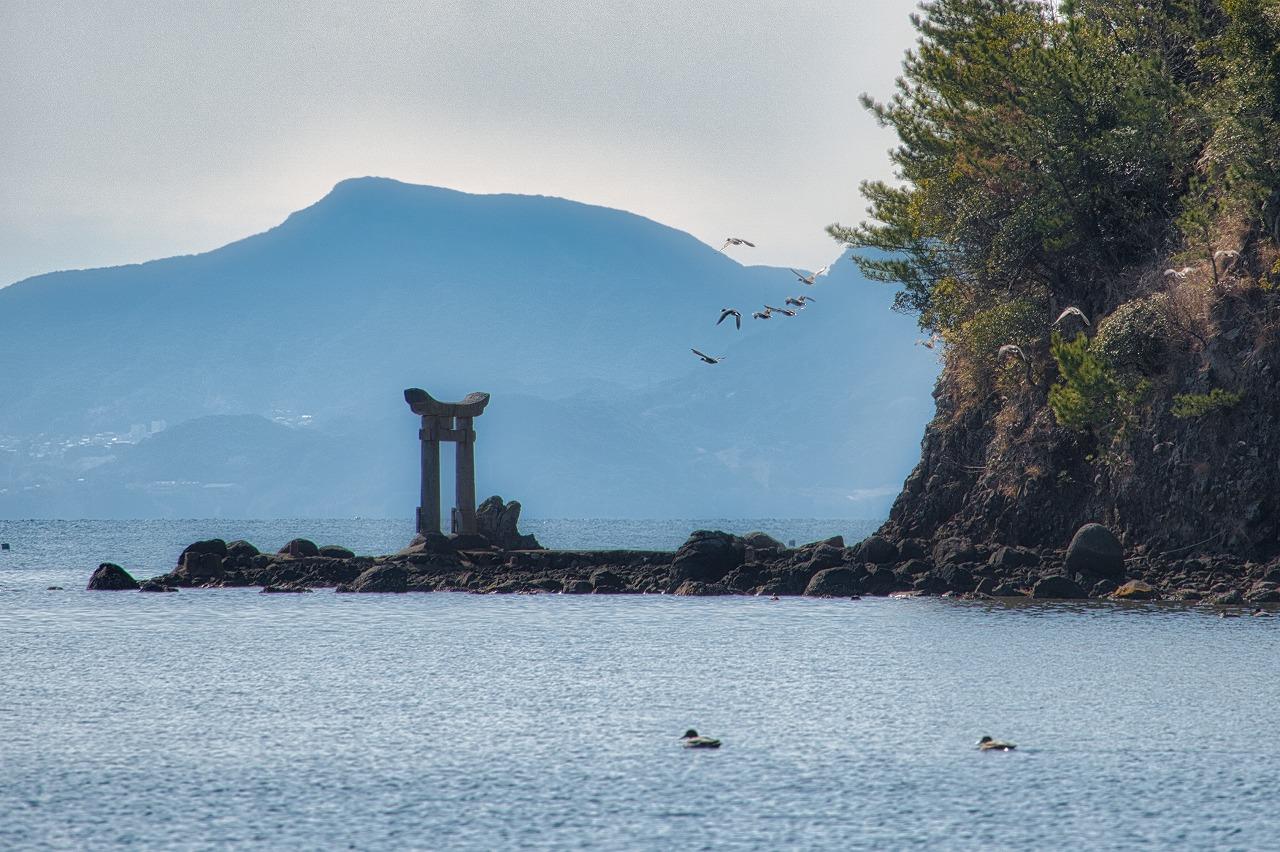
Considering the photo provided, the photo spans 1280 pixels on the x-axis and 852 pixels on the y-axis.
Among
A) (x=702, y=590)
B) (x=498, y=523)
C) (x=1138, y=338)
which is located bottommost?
(x=702, y=590)

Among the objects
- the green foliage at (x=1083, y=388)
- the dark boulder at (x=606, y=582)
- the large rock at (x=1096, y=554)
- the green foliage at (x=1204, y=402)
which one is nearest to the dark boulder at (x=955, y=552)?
the large rock at (x=1096, y=554)

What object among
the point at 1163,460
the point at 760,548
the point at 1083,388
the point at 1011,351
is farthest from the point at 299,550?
the point at 1163,460

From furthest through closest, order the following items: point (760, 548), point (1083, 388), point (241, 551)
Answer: point (760, 548) < point (241, 551) < point (1083, 388)

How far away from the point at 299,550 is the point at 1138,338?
35.0 metres

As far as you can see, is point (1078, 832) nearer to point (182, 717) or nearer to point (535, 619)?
point (182, 717)

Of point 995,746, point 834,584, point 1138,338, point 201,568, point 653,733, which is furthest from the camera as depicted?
point 201,568

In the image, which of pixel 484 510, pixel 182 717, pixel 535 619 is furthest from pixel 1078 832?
pixel 484 510

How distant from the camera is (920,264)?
57.9 meters

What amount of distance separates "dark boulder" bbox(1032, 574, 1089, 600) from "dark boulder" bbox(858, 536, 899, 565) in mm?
8191

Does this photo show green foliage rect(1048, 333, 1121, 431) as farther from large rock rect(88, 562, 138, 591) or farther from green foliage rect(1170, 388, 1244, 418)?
large rock rect(88, 562, 138, 591)

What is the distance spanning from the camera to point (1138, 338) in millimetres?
45719

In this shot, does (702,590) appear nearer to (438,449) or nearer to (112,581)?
(438,449)

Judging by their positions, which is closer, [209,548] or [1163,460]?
[1163,460]

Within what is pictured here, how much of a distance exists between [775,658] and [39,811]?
18.0 metres
